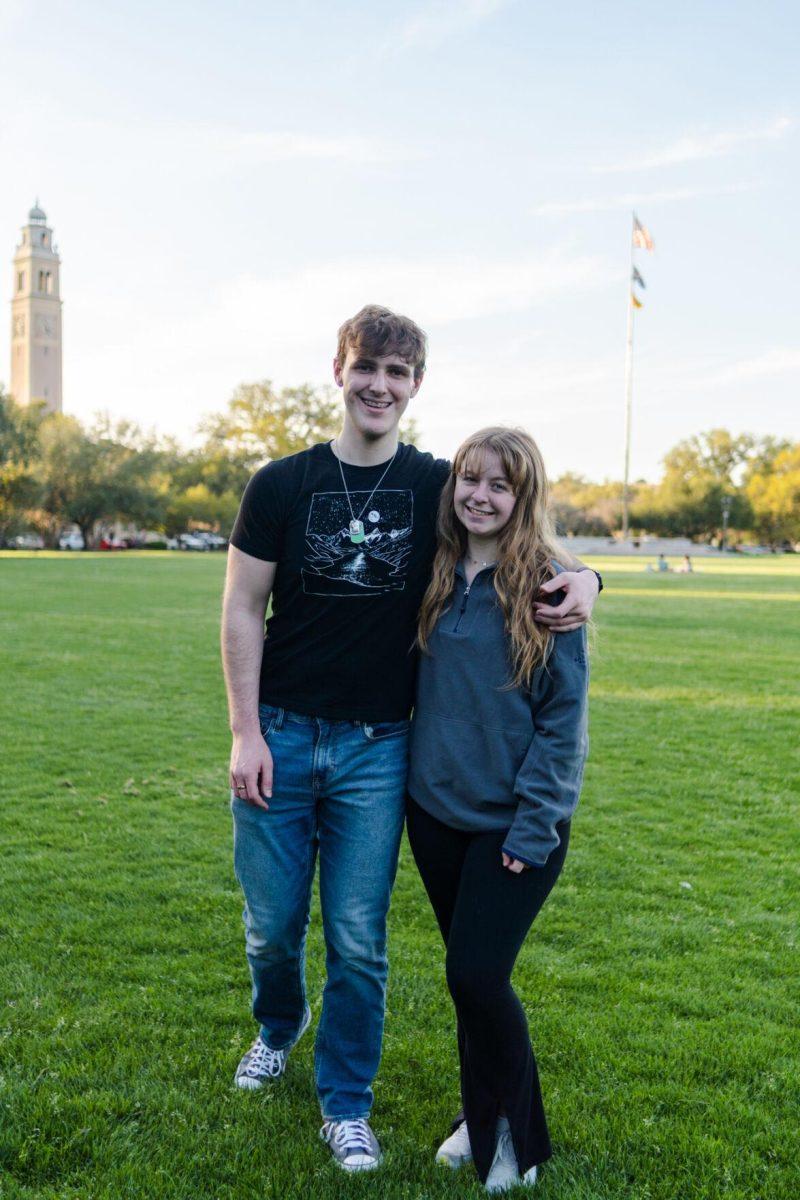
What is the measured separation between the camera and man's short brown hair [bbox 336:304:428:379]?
2.87 metres

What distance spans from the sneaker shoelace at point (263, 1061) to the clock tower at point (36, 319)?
5737 inches

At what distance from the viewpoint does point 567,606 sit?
2.68m

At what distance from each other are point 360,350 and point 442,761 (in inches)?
48.7

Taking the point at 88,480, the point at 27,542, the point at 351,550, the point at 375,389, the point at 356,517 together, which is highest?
the point at 88,480

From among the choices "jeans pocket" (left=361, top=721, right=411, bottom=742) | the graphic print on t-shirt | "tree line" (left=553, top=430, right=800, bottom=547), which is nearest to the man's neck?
the graphic print on t-shirt

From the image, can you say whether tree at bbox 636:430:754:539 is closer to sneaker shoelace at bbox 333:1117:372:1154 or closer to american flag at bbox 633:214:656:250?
american flag at bbox 633:214:656:250

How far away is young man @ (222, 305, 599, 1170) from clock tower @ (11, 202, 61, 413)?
5741 inches

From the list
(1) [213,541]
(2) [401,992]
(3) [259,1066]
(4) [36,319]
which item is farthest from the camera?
(4) [36,319]

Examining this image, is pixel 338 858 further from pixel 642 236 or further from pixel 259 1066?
pixel 642 236

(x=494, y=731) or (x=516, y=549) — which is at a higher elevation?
(x=516, y=549)

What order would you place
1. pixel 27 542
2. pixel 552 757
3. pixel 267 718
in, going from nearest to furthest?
pixel 552 757
pixel 267 718
pixel 27 542

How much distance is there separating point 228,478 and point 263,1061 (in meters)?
84.7

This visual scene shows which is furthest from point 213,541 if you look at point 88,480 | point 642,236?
point 642,236

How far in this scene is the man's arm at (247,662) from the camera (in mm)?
2943
